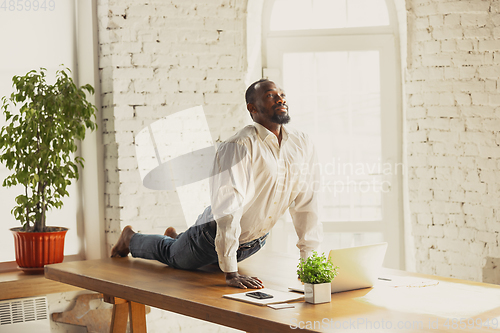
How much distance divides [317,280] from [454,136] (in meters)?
1.97

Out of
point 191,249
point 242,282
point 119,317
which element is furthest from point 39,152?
point 242,282

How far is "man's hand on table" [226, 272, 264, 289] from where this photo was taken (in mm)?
1786

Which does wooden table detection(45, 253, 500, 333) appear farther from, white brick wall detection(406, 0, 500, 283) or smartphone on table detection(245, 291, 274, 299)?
white brick wall detection(406, 0, 500, 283)

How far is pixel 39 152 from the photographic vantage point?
2.86m

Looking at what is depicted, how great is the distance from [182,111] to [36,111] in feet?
2.80

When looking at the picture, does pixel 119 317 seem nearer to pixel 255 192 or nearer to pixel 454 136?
pixel 255 192

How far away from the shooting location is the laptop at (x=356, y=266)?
1641 millimetres

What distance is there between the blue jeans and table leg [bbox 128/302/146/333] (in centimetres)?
23

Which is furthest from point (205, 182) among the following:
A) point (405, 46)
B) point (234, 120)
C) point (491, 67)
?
point (491, 67)

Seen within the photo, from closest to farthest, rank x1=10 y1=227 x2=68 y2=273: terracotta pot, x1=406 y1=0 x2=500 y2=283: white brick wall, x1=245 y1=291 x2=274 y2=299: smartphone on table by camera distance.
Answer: x1=245 y1=291 x2=274 y2=299: smartphone on table
x1=10 y1=227 x2=68 y2=273: terracotta pot
x1=406 y1=0 x2=500 y2=283: white brick wall

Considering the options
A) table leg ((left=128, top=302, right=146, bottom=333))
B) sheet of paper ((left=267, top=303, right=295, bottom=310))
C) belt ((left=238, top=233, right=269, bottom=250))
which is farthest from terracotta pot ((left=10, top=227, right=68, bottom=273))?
sheet of paper ((left=267, top=303, right=295, bottom=310))

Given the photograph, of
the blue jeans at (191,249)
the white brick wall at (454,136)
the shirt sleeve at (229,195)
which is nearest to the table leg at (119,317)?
the blue jeans at (191,249)

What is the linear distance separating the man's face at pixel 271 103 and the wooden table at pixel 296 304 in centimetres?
62

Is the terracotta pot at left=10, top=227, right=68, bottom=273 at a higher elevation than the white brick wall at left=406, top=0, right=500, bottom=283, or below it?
below
